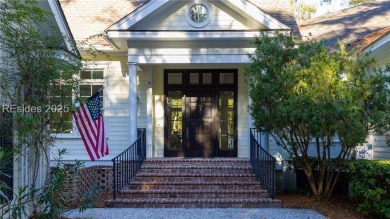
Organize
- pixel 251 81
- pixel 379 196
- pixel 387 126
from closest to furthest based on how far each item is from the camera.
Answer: pixel 379 196
pixel 387 126
pixel 251 81

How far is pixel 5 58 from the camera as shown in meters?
6.33

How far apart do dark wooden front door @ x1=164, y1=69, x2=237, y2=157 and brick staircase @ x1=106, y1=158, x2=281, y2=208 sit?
1546mm

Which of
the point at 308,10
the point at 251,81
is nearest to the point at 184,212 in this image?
the point at 251,81

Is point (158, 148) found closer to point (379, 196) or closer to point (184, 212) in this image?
point (184, 212)

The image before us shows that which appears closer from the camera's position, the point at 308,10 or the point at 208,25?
the point at 208,25

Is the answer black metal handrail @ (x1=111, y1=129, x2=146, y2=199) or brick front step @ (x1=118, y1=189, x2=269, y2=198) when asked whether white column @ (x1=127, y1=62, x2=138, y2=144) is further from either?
brick front step @ (x1=118, y1=189, x2=269, y2=198)

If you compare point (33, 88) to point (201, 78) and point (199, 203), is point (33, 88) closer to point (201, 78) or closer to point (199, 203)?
point (199, 203)

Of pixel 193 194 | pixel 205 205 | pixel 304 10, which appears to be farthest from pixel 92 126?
pixel 304 10

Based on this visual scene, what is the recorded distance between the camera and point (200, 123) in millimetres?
11695

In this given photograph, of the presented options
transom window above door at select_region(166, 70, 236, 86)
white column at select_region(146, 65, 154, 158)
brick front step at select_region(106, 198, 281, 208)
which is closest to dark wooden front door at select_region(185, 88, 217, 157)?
transom window above door at select_region(166, 70, 236, 86)

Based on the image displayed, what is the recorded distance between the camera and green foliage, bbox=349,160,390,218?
7.33 meters

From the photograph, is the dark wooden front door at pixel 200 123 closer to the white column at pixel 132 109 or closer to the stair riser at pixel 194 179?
the white column at pixel 132 109

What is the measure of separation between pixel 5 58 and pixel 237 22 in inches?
222

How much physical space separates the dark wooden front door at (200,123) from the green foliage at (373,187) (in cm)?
448
